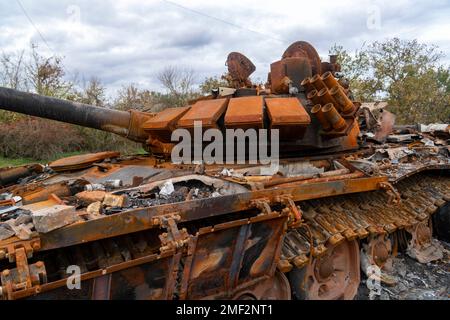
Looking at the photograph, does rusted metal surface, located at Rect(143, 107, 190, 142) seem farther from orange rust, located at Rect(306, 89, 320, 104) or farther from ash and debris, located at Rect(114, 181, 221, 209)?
orange rust, located at Rect(306, 89, 320, 104)

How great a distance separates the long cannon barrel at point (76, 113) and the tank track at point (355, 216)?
258cm

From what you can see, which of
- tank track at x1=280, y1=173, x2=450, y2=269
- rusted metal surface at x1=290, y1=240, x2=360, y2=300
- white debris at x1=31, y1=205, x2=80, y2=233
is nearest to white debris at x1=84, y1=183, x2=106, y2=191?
white debris at x1=31, y1=205, x2=80, y2=233

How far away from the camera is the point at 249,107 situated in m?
4.76

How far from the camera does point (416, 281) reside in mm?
5645

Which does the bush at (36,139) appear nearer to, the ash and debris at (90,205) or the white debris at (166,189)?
the ash and debris at (90,205)

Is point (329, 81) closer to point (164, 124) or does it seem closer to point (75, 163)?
point (164, 124)

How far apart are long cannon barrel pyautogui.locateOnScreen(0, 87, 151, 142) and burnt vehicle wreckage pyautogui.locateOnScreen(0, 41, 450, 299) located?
2 centimetres

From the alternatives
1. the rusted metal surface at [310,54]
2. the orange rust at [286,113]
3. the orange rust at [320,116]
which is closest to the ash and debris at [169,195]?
the orange rust at [286,113]

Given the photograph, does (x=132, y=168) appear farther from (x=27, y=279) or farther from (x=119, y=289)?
(x=27, y=279)

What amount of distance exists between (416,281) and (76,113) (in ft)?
16.3

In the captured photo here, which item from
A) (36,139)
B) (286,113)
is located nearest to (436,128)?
(286,113)

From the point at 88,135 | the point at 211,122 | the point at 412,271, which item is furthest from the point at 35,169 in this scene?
the point at 88,135
